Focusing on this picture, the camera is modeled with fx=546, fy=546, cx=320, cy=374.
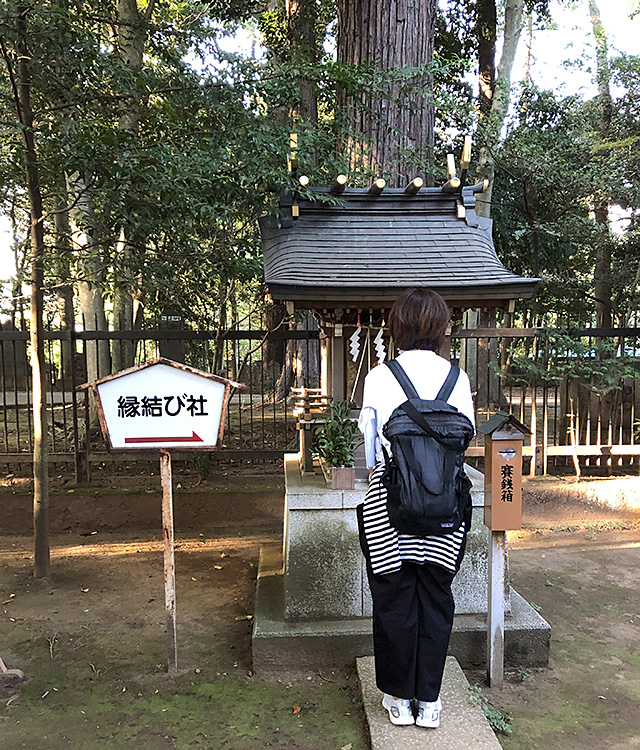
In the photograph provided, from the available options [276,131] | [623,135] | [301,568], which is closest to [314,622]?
[301,568]

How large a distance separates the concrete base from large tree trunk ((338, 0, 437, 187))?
4.96 m

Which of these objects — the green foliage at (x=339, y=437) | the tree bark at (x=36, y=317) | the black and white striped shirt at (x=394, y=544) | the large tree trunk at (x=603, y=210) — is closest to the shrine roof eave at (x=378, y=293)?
the green foliage at (x=339, y=437)

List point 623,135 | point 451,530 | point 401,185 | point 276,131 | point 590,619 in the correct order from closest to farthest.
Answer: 1. point 451,530
2. point 590,619
3. point 276,131
4. point 401,185
5. point 623,135

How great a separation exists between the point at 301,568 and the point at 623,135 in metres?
9.94

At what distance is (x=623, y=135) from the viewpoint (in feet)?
32.2

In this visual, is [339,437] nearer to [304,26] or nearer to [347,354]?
[347,354]

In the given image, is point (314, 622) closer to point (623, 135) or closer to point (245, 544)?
point (245, 544)

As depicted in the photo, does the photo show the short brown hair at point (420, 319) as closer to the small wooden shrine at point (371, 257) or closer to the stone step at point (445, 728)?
the small wooden shrine at point (371, 257)

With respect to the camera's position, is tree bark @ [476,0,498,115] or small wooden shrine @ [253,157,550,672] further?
tree bark @ [476,0,498,115]

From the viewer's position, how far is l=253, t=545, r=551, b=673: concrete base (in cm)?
370

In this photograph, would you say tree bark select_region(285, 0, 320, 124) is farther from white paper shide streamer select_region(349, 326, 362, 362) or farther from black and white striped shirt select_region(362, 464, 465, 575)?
black and white striped shirt select_region(362, 464, 465, 575)

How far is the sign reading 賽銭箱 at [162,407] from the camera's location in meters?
3.39

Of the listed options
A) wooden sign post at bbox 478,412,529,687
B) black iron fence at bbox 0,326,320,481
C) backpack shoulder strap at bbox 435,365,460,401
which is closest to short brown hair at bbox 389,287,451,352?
backpack shoulder strap at bbox 435,365,460,401

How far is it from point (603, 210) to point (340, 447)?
955 cm
